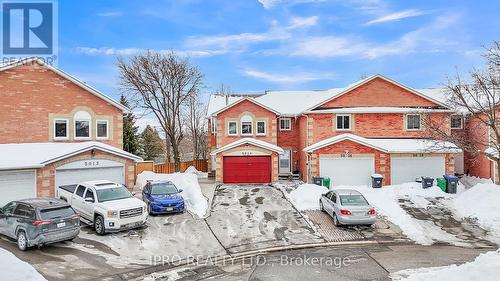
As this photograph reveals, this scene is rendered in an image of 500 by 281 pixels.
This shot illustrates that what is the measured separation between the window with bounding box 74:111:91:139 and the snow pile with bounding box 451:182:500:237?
24.6 metres

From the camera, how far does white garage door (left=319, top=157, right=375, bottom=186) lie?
88.6 feet

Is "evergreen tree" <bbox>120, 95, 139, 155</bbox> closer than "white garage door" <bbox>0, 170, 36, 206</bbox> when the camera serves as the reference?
No

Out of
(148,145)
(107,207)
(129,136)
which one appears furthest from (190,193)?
(148,145)

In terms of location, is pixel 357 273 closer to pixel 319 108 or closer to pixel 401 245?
pixel 401 245

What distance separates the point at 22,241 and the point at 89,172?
30.7 feet

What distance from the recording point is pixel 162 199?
19.4 metres

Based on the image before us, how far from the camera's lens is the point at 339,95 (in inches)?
1175

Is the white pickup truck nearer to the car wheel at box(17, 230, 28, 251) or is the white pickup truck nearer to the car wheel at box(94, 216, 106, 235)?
the car wheel at box(94, 216, 106, 235)

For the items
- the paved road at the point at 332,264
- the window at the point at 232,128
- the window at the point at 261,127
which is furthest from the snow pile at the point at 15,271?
the window at the point at 261,127

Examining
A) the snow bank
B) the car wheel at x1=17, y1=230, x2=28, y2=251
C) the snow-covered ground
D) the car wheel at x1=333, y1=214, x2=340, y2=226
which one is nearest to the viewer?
the car wheel at x1=17, y1=230, x2=28, y2=251

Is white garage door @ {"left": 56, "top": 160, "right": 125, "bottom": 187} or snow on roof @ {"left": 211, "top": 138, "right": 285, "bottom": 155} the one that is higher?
snow on roof @ {"left": 211, "top": 138, "right": 285, "bottom": 155}

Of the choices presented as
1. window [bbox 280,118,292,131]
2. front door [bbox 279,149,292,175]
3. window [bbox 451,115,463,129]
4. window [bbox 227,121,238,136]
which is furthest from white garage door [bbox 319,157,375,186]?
window [bbox 451,115,463,129]

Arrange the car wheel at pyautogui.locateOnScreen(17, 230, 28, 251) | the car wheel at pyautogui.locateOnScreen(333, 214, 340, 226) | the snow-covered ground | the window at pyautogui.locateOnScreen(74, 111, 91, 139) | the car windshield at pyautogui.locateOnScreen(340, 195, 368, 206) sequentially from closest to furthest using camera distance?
1. the car wheel at pyautogui.locateOnScreen(17, 230, 28, 251)
2. the snow-covered ground
3. the car windshield at pyautogui.locateOnScreen(340, 195, 368, 206)
4. the car wheel at pyautogui.locateOnScreen(333, 214, 340, 226)
5. the window at pyautogui.locateOnScreen(74, 111, 91, 139)

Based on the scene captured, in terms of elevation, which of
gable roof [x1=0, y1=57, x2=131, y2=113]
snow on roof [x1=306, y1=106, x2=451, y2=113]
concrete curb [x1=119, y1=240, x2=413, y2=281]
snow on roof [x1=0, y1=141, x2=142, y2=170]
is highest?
gable roof [x1=0, y1=57, x2=131, y2=113]
